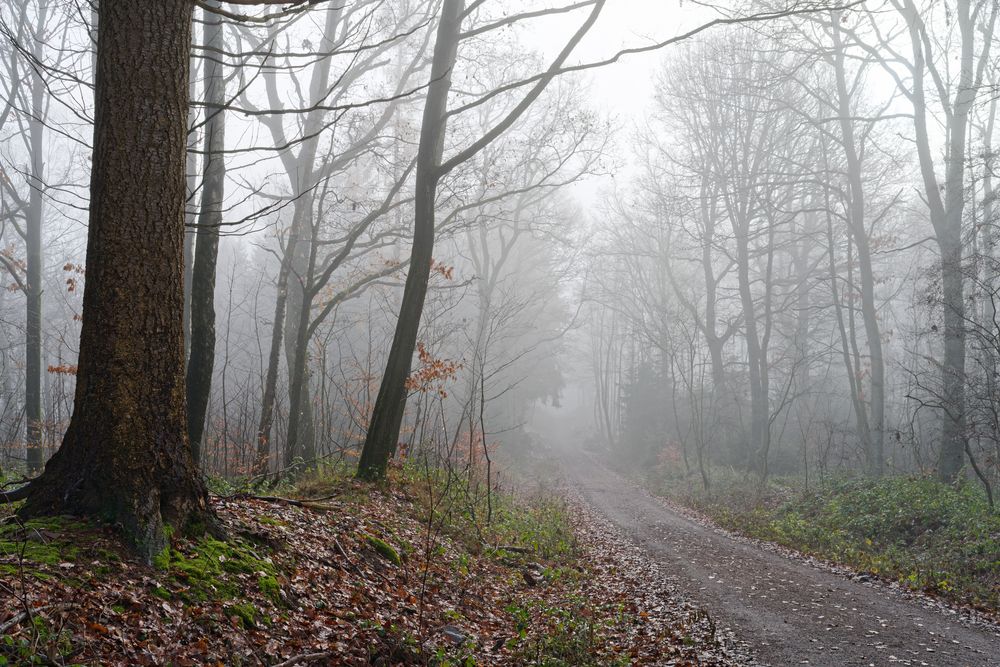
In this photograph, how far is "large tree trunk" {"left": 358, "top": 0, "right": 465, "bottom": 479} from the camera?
9.15m

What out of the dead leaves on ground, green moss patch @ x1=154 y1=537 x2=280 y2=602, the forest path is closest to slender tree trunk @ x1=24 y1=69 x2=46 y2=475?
the dead leaves on ground

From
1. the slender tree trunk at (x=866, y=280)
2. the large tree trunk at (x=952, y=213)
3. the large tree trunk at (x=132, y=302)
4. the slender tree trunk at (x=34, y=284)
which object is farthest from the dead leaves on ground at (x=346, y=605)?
the slender tree trunk at (x=866, y=280)

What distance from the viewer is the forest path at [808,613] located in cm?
524

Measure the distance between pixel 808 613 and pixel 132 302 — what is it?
6768mm

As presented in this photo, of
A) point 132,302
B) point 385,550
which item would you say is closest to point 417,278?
point 385,550

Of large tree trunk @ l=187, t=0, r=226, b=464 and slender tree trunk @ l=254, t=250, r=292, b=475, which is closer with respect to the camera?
large tree trunk @ l=187, t=0, r=226, b=464

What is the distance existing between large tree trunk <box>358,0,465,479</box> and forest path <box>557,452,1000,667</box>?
446 cm

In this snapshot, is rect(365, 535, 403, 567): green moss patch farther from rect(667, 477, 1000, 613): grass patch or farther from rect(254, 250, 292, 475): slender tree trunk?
rect(667, 477, 1000, 613): grass patch

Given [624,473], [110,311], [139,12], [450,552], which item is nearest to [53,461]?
[110,311]

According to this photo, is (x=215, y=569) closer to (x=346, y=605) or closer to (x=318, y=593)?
(x=318, y=593)

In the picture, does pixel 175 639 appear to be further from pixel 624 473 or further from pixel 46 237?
pixel 46 237

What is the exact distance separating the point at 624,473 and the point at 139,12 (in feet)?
89.7

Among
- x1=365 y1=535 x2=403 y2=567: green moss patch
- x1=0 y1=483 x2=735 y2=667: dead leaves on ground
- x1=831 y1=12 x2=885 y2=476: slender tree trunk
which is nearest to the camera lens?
x1=0 y1=483 x2=735 y2=667: dead leaves on ground

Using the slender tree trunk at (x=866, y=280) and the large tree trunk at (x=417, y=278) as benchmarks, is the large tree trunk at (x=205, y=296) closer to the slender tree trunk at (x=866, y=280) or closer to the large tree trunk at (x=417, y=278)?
the large tree trunk at (x=417, y=278)
